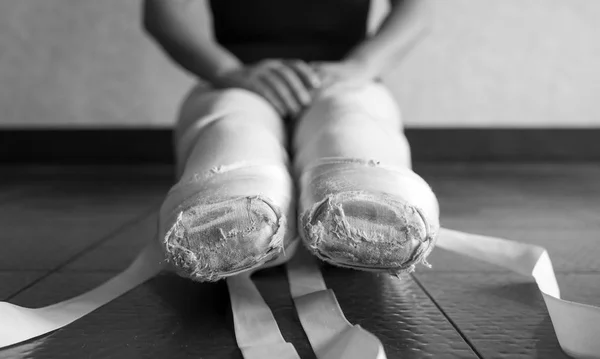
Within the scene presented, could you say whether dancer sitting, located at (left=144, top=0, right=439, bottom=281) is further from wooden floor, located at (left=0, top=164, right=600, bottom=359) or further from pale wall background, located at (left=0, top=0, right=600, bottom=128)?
pale wall background, located at (left=0, top=0, right=600, bottom=128)

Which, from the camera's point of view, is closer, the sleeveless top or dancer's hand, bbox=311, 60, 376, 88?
dancer's hand, bbox=311, 60, 376, 88

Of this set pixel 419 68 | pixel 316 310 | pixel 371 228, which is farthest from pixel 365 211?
pixel 419 68

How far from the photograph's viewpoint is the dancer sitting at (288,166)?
0.56 metres

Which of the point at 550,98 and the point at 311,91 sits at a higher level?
the point at 311,91

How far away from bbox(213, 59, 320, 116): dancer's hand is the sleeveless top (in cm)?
25

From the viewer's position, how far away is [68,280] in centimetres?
77

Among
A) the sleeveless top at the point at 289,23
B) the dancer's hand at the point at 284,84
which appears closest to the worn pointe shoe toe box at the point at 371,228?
the dancer's hand at the point at 284,84

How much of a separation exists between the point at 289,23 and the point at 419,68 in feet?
4.20

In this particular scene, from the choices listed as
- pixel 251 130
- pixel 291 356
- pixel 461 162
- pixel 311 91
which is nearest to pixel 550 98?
pixel 461 162

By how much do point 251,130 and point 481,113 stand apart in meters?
1.86

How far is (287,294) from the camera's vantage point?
698mm

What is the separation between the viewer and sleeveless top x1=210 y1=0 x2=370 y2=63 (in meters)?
1.19

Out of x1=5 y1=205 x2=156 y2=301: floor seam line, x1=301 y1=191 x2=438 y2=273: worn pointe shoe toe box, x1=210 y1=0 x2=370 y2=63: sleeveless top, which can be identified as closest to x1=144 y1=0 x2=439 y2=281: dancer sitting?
x1=301 y1=191 x2=438 y2=273: worn pointe shoe toe box

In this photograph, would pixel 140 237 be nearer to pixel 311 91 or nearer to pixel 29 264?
pixel 29 264
